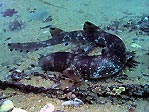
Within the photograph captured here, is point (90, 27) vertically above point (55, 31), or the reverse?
point (90, 27)

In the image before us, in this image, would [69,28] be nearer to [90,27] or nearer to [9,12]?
[90,27]

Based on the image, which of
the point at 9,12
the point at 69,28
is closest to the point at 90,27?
the point at 69,28

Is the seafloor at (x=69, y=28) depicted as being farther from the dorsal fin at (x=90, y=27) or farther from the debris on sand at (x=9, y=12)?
the dorsal fin at (x=90, y=27)

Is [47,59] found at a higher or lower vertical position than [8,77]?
higher

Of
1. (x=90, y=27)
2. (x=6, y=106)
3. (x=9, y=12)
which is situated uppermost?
(x=90, y=27)

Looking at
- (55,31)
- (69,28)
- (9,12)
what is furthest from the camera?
(9,12)

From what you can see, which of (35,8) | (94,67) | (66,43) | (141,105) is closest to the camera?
(141,105)

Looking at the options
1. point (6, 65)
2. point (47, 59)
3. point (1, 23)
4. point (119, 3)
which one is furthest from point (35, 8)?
point (47, 59)

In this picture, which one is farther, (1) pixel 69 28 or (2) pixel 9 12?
(2) pixel 9 12

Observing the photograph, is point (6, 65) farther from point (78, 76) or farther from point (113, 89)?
point (113, 89)
